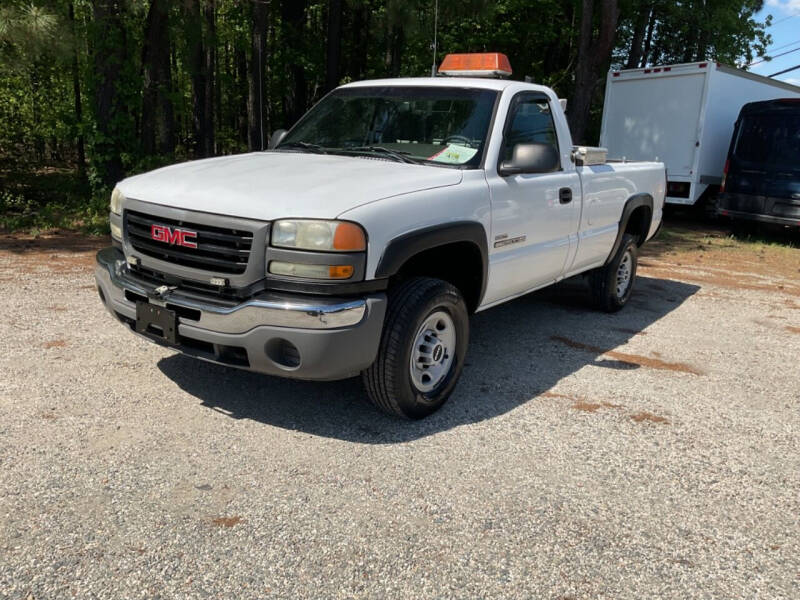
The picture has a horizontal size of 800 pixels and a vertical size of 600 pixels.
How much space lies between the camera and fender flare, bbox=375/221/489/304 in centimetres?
348

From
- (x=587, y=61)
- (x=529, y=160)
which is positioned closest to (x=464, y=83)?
(x=529, y=160)

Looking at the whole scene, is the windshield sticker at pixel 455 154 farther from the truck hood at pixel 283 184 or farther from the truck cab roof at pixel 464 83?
the truck cab roof at pixel 464 83

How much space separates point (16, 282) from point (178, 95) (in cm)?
688

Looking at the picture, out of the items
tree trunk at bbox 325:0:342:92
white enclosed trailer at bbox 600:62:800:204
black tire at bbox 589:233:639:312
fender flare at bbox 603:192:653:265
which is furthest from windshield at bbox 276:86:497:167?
tree trunk at bbox 325:0:342:92

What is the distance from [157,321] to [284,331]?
779mm

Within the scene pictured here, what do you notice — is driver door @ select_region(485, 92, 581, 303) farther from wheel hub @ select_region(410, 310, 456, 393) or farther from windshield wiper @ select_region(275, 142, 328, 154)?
windshield wiper @ select_region(275, 142, 328, 154)

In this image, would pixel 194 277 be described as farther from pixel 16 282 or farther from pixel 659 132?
pixel 659 132

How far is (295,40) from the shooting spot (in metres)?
20.2

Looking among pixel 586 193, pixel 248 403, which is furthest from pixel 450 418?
pixel 586 193

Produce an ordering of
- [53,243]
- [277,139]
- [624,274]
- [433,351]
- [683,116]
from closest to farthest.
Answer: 1. [433,351]
2. [277,139]
3. [624,274]
4. [53,243]
5. [683,116]

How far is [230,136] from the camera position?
30219 mm

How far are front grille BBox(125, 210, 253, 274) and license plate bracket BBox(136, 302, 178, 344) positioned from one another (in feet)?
0.87

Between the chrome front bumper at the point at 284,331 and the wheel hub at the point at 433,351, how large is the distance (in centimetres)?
46

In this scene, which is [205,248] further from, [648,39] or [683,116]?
[648,39]
